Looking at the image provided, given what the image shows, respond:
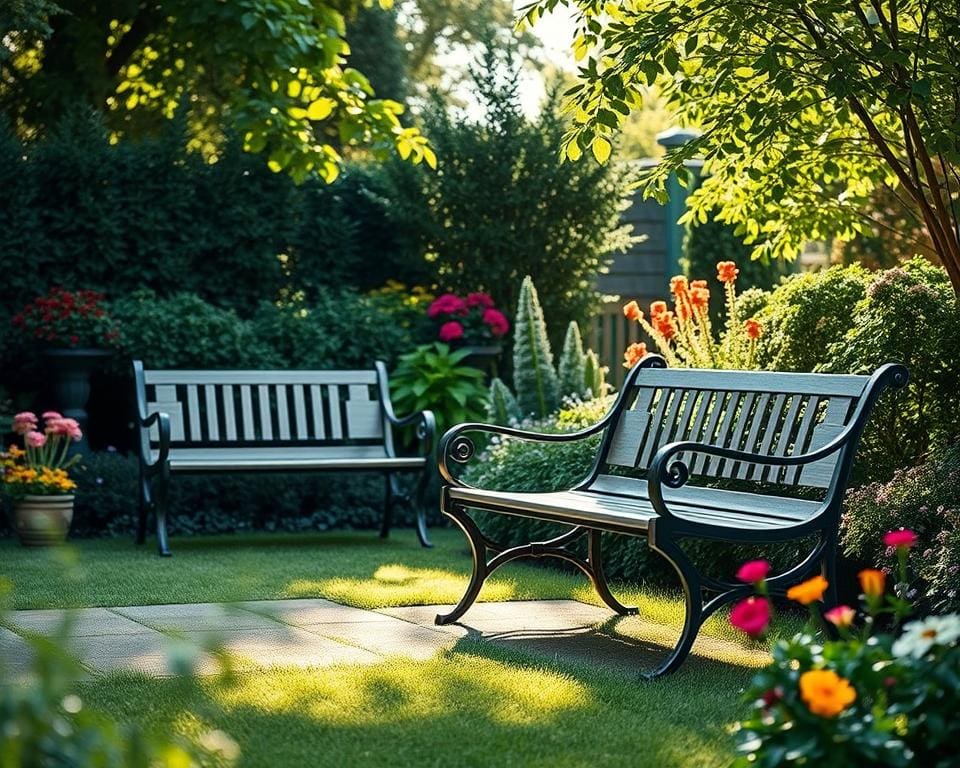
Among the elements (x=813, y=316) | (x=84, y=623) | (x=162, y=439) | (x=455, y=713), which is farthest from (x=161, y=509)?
(x=455, y=713)

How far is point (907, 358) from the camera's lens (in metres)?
5.70

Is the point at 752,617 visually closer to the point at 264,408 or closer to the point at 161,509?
the point at 161,509

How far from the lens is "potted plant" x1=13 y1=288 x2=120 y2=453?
8698 millimetres

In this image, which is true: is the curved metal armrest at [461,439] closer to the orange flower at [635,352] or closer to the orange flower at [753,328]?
the orange flower at [753,328]

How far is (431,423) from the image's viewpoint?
8.23m

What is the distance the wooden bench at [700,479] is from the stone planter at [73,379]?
3.96 m

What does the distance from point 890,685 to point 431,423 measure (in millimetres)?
5701

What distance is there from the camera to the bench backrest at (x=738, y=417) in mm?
4781

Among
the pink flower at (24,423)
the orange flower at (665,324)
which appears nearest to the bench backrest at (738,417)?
the orange flower at (665,324)

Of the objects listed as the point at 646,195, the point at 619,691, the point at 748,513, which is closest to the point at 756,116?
the point at 646,195

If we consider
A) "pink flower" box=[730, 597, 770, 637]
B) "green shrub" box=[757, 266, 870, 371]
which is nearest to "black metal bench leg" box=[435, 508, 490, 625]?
"green shrub" box=[757, 266, 870, 371]

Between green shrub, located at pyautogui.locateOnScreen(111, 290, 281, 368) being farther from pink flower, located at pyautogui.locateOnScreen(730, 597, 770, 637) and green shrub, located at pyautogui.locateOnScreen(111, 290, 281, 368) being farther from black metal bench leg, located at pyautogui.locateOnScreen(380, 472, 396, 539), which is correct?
pink flower, located at pyautogui.locateOnScreen(730, 597, 770, 637)

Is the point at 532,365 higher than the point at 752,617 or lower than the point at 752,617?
lower

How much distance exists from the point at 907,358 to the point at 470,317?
4803 mm
